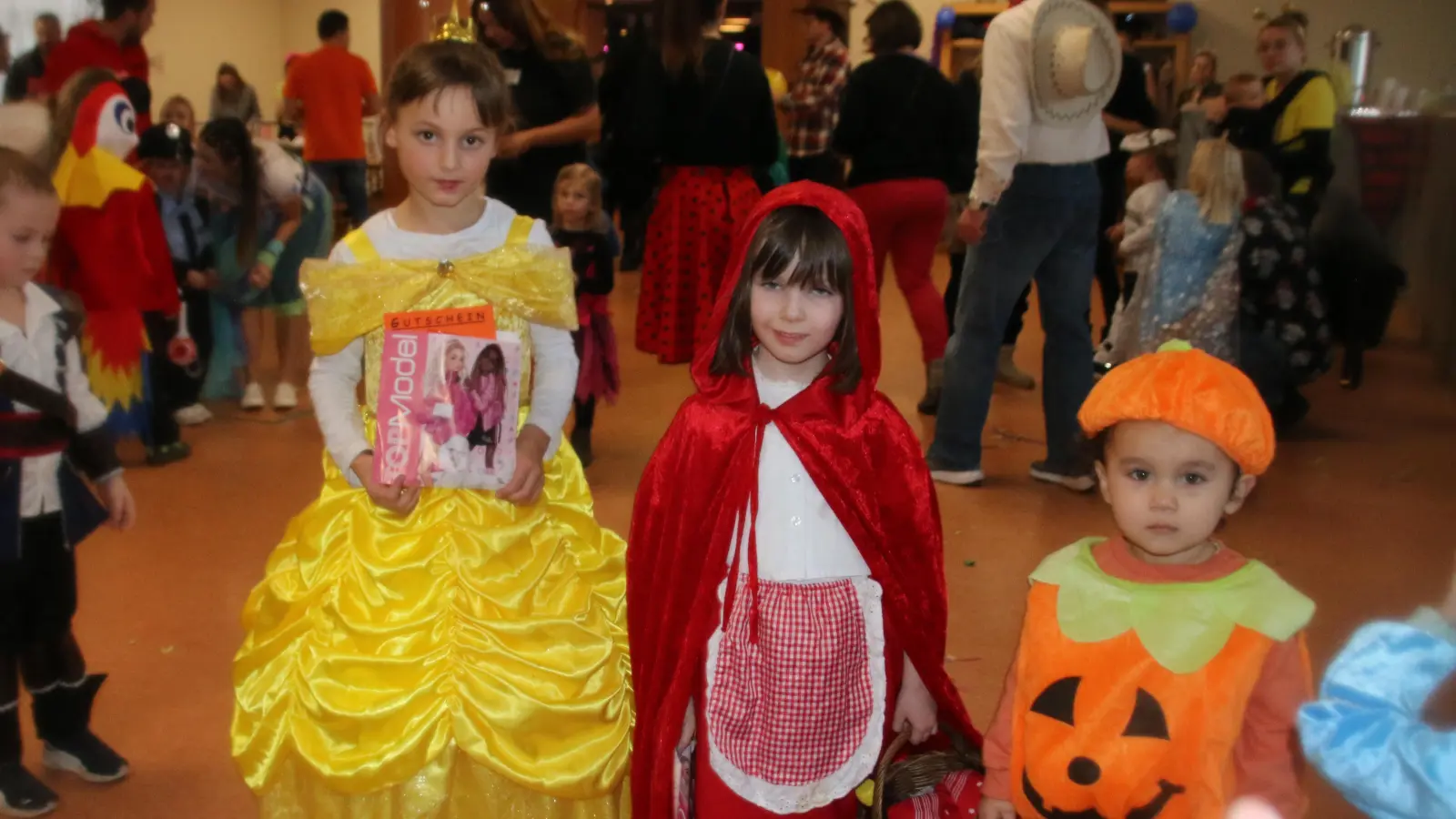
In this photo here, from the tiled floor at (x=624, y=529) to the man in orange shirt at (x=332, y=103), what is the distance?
8.26 ft

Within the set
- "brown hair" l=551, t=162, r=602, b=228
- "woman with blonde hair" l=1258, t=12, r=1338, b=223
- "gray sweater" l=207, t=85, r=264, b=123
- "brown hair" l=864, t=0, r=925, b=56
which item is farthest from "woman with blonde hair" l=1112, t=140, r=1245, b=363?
"gray sweater" l=207, t=85, r=264, b=123

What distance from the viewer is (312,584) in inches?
80.4

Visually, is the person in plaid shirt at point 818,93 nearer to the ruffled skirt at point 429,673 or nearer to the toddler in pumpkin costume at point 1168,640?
the ruffled skirt at point 429,673

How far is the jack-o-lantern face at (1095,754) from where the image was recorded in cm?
158

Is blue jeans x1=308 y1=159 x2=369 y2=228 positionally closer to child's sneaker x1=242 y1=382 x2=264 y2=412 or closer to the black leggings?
child's sneaker x1=242 y1=382 x2=264 y2=412

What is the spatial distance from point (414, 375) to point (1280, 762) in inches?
51.8

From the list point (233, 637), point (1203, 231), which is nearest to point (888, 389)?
point (1203, 231)

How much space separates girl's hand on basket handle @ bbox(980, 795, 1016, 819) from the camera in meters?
1.72

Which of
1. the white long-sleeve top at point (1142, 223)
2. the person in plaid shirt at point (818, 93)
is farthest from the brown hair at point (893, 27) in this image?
the white long-sleeve top at point (1142, 223)

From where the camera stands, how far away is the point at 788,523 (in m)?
1.93

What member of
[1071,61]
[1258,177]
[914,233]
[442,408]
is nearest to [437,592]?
[442,408]

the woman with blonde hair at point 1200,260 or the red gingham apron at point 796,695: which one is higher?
the woman with blonde hair at point 1200,260

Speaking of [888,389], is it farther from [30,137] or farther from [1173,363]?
[1173,363]

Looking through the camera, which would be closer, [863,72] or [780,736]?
[780,736]
